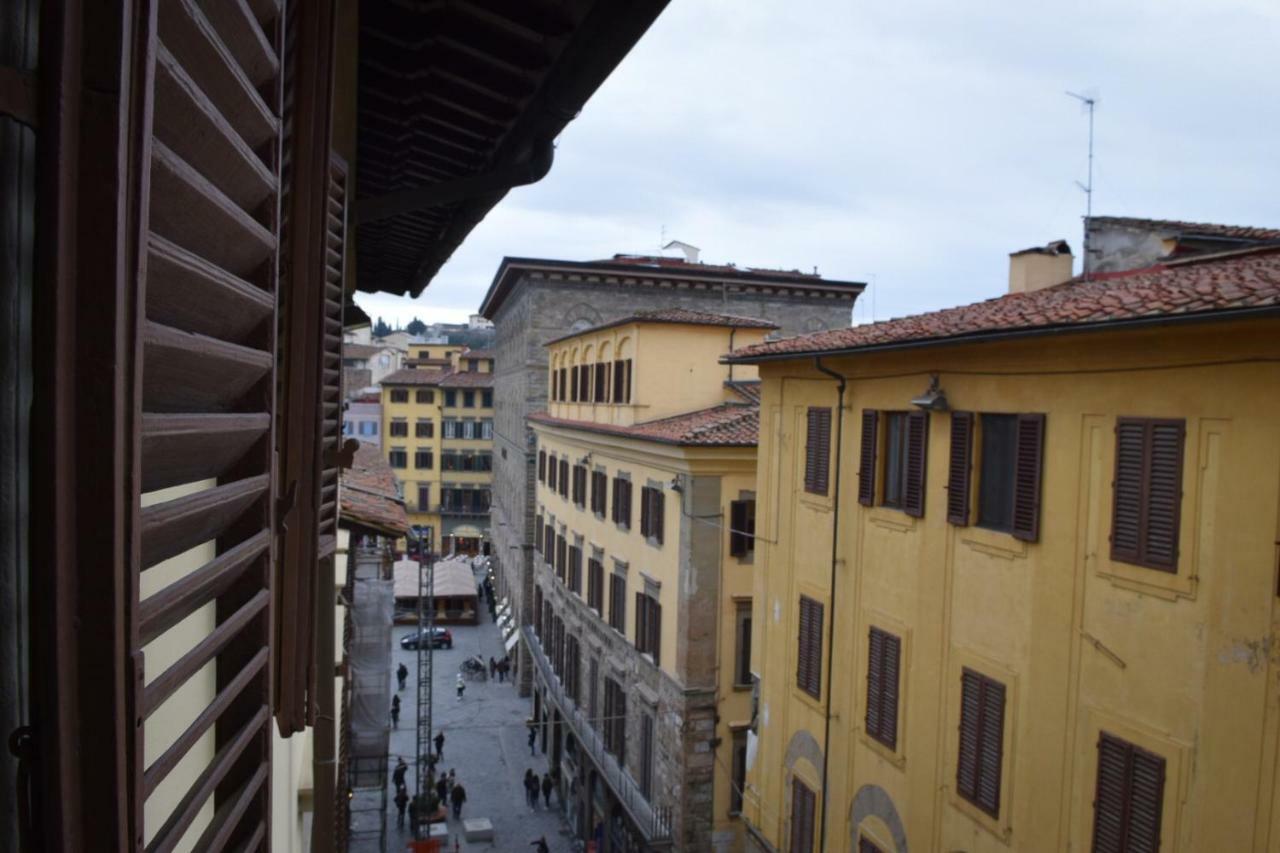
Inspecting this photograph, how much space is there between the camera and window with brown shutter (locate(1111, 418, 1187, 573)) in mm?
8266

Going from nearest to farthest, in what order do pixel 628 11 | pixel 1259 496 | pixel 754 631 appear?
pixel 628 11 < pixel 1259 496 < pixel 754 631

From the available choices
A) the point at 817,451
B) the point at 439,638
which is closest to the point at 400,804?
the point at 439,638

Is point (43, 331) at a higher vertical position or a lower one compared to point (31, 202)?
lower

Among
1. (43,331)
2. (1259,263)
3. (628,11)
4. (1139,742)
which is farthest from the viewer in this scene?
(1259,263)

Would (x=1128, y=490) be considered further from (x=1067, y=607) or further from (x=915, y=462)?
(x=915, y=462)

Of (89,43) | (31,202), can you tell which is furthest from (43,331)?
(89,43)

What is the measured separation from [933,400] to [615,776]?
15.8 m

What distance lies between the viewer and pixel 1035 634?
983 centimetres

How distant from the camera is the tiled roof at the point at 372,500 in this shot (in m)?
9.51

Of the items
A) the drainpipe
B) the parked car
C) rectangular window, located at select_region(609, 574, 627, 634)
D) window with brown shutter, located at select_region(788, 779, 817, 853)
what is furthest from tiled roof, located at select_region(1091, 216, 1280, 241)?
the parked car

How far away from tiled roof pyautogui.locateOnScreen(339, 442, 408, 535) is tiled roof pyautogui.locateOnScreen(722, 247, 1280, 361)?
18.9ft

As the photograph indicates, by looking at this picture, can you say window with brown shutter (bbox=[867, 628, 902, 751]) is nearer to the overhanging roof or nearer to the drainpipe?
the drainpipe

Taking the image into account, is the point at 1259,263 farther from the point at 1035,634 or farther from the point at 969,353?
the point at 1035,634

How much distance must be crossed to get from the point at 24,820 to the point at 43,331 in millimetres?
513
